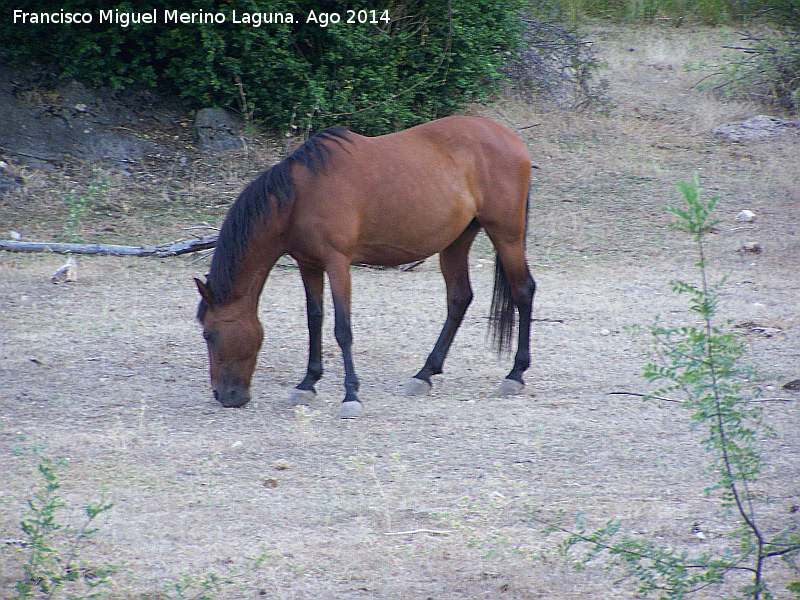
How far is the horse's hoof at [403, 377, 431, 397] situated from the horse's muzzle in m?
1.02

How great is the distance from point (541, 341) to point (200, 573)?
3.84 m

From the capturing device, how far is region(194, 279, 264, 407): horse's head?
455cm

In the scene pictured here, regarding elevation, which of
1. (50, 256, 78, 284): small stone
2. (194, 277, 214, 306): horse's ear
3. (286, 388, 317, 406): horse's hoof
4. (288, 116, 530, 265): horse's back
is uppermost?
(288, 116, 530, 265): horse's back

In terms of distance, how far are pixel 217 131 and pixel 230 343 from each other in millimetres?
7141

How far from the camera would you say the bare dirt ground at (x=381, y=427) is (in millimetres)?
3074

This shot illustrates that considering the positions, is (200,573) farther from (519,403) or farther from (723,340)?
(519,403)

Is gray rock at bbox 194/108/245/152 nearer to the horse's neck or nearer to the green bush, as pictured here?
the green bush

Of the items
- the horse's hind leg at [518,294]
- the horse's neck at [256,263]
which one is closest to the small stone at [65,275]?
the horse's neck at [256,263]

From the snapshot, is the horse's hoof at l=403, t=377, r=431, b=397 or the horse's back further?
the horse's hoof at l=403, t=377, r=431, b=397

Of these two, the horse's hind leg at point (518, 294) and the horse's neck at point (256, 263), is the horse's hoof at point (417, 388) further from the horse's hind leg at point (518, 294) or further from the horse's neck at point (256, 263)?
the horse's neck at point (256, 263)

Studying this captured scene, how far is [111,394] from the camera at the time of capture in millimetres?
4922

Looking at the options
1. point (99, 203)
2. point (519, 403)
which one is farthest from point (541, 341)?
point (99, 203)

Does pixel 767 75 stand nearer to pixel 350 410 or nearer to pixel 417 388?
pixel 417 388

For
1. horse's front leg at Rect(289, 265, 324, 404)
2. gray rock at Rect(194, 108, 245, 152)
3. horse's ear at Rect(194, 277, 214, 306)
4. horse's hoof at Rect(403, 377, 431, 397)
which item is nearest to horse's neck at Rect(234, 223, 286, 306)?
horse's ear at Rect(194, 277, 214, 306)
